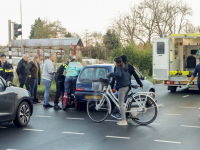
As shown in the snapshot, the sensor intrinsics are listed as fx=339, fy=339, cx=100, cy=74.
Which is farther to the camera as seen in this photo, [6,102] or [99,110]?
[99,110]

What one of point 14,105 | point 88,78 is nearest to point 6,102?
point 14,105

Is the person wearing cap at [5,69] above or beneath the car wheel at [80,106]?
above

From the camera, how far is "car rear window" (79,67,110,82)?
10.4 meters

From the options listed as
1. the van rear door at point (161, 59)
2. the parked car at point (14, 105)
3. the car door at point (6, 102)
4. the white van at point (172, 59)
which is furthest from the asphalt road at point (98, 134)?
the van rear door at point (161, 59)

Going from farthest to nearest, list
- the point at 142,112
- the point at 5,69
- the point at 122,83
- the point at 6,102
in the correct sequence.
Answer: the point at 5,69, the point at 142,112, the point at 122,83, the point at 6,102

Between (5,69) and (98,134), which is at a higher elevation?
(5,69)

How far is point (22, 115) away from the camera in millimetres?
8094

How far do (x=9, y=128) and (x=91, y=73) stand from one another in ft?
11.5

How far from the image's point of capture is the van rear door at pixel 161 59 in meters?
17.3

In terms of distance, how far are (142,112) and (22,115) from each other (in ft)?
9.61

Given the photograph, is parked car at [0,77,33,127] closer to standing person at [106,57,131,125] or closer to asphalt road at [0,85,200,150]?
asphalt road at [0,85,200,150]

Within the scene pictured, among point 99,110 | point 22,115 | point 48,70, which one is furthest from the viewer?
point 48,70

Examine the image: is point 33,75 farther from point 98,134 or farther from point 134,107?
point 98,134

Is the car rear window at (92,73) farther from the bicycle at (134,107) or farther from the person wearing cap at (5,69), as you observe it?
the person wearing cap at (5,69)
